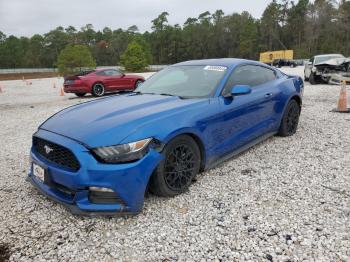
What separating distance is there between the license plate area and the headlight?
74 cm

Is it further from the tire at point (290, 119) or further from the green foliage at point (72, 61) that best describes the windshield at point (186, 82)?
the green foliage at point (72, 61)

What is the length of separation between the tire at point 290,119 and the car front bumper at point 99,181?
125 inches

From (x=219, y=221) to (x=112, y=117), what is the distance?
1.51 m

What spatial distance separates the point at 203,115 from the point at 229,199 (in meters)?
0.98

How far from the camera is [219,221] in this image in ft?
10.3

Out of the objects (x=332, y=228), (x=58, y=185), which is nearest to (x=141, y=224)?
(x=58, y=185)

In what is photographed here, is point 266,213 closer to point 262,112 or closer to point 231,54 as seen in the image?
point 262,112

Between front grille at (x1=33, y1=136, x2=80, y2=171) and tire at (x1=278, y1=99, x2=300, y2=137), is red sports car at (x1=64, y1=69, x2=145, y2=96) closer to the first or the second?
tire at (x1=278, y1=99, x2=300, y2=137)

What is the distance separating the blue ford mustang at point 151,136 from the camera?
2967 millimetres

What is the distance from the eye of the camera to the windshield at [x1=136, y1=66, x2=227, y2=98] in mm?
4195

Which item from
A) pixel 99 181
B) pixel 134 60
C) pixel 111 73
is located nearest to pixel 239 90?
pixel 99 181

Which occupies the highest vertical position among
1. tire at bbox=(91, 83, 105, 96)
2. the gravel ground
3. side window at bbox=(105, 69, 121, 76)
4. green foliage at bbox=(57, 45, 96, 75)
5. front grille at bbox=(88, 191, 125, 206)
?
green foliage at bbox=(57, 45, 96, 75)

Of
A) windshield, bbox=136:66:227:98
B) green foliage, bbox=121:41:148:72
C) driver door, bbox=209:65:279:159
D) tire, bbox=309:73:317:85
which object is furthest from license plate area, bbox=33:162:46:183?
green foliage, bbox=121:41:148:72

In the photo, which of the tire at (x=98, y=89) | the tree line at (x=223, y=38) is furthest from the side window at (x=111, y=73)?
the tree line at (x=223, y=38)
